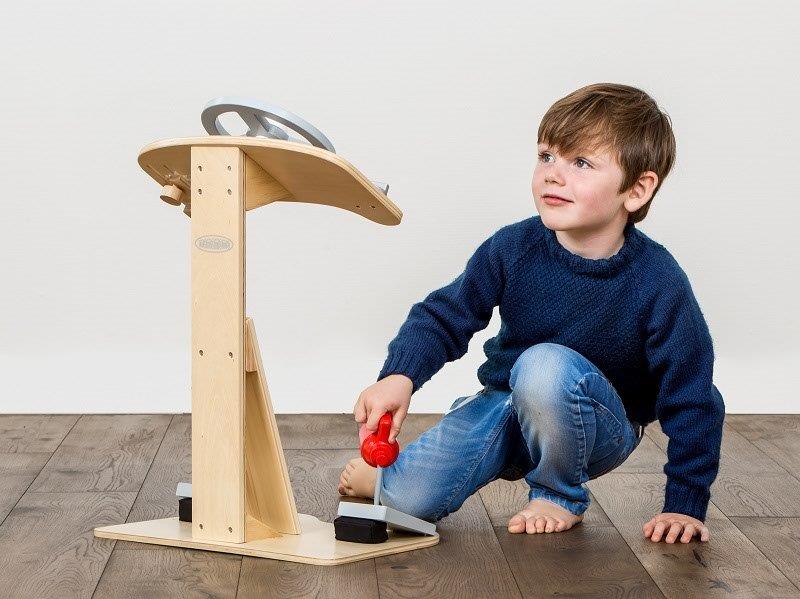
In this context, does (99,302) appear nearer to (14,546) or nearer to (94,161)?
(94,161)

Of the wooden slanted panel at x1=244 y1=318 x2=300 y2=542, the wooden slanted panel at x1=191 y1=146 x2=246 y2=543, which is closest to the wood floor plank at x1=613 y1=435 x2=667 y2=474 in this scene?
the wooden slanted panel at x1=244 y1=318 x2=300 y2=542

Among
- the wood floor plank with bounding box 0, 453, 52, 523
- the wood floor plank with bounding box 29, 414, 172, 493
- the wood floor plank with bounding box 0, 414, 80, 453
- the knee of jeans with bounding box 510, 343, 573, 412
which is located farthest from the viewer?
the wood floor plank with bounding box 0, 414, 80, 453

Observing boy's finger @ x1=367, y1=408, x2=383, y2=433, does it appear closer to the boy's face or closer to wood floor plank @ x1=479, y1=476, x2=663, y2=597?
wood floor plank @ x1=479, y1=476, x2=663, y2=597

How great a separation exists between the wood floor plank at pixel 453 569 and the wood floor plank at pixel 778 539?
352 millimetres

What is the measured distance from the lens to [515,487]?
6.68 feet

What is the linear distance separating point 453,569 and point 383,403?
8.9 inches

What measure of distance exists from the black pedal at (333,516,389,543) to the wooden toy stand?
0.01 meters

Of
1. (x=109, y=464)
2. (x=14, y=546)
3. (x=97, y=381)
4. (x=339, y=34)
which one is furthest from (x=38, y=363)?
(x=14, y=546)

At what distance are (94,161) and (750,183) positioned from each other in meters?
1.45

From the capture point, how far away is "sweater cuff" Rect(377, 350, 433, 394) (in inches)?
68.0

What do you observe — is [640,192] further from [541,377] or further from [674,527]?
[674,527]

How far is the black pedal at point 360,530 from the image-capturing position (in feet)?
5.40

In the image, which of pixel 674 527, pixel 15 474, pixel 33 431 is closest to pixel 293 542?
pixel 674 527

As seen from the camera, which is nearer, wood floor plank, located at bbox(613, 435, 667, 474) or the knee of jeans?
the knee of jeans
